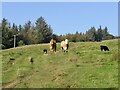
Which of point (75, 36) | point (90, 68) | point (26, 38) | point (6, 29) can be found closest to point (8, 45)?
point (6, 29)

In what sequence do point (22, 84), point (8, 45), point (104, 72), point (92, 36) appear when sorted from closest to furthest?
point (22, 84) < point (104, 72) < point (8, 45) < point (92, 36)

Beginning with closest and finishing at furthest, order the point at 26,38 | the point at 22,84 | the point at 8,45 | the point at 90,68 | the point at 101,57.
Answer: the point at 22,84, the point at 90,68, the point at 101,57, the point at 8,45, the point at 26,38

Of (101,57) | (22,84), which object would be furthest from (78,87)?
(101,57)

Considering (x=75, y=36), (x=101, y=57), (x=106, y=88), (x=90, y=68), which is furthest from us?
(x=75, y=36)

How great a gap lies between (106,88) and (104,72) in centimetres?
390

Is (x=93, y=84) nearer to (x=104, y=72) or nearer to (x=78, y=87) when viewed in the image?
(x=78, y=87)

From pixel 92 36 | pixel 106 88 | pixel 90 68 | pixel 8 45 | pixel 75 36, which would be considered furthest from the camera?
pixel 92 36

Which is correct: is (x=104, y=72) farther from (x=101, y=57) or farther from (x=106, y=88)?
(x=101, y=57)

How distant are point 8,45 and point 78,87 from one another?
322 ft

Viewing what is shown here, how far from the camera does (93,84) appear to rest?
19016 mm

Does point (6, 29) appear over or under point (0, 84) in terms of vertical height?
over

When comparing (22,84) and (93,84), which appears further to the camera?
(22,84)

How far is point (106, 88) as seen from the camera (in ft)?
58.9

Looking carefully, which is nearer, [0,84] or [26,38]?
[0,84]
